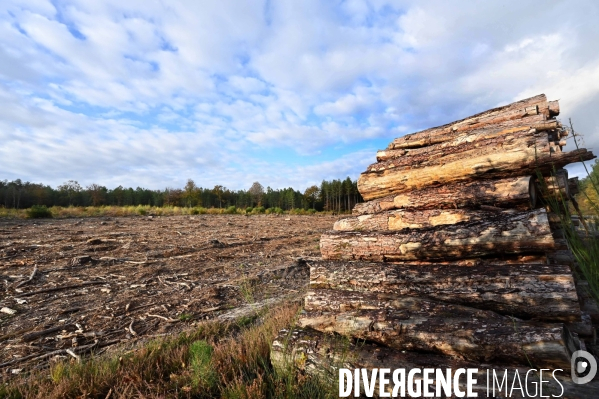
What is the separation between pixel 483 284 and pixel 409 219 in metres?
1.42

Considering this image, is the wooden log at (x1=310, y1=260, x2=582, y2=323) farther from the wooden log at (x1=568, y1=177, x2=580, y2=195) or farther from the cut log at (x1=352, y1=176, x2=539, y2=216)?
the wooden log at (x1=568, y1=177, x2=580, y2=195)

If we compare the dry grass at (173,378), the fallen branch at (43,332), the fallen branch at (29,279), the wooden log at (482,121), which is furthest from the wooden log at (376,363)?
the fallen branch at (29,279)

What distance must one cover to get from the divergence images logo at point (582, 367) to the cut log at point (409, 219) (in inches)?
63.4

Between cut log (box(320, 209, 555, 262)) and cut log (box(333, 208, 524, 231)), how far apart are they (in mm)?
197

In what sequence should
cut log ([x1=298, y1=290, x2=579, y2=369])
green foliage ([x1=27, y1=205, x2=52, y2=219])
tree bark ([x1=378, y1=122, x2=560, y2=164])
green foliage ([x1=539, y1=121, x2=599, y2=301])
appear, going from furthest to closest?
green foliage ([x1=27, y1=205, x2=52, y2=219]) < tree bark ([x1=378, y1=122, x2=560, y2=164]) < cut log ([x1=298, y1=290, x2=579, y2=369]) < green foliage ([x1=539, y1=121, x2=599, y2=301])

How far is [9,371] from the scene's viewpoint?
12.1 feet

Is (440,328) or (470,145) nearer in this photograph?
(440,328)

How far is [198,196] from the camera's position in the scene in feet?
207

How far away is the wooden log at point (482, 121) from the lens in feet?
15.3

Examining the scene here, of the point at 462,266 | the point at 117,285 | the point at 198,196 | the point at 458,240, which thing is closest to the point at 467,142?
the point at 458,240

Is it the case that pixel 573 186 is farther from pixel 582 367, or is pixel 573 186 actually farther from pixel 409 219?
pixel 582 367

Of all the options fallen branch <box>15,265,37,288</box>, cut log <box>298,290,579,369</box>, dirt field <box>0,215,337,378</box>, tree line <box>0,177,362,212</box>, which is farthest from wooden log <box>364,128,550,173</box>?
tree line <box>0,177,362,212</box>

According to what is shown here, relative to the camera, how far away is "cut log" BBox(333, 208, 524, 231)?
13.1 ft

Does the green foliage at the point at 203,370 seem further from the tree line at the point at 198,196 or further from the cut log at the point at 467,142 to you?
the tree line at the point at 198,196
